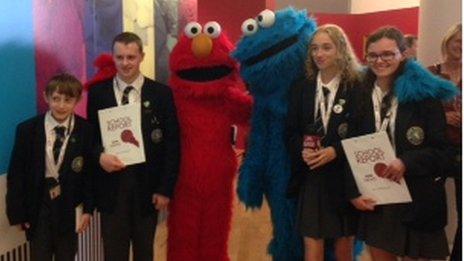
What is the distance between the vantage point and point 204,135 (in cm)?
287

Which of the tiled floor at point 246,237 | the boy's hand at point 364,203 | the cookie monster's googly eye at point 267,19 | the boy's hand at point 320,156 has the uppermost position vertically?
the cookie monster's googly eye at point 267,19

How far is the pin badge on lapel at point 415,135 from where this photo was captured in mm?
2176

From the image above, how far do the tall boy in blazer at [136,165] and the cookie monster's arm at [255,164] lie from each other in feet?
1.29

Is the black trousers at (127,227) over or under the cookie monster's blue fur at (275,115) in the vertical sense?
under

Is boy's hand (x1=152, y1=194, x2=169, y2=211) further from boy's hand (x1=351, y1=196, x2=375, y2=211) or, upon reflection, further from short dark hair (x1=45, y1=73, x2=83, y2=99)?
boy's hand (x1=351, y1=196, x2=375, y2=211)

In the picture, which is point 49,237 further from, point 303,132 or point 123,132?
point 303,132

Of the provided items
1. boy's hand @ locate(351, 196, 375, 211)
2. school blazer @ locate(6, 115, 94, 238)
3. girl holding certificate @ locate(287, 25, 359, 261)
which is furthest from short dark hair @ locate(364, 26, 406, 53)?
school blazer @ locate(6, 115, 94, 238)

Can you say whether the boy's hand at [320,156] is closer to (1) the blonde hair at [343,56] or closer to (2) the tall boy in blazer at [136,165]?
(1) the blonde hair at [343,56]

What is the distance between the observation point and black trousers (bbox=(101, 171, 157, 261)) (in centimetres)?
258

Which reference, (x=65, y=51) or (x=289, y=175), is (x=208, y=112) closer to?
(x=289, y=175)

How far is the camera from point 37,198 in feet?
7.62

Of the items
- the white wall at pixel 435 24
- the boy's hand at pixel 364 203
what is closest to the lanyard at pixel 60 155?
the boy's hand at pixel 364 203

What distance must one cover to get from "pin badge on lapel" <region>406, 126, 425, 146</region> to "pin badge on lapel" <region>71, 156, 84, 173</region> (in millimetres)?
1361

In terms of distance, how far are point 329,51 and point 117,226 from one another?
4.12ft
